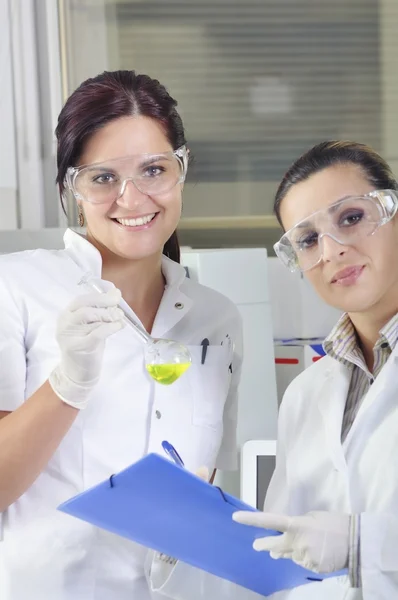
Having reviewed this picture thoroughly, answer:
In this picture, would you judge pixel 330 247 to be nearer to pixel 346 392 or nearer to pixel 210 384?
pixel 346 392

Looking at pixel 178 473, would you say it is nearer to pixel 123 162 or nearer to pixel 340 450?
pixel 340 450

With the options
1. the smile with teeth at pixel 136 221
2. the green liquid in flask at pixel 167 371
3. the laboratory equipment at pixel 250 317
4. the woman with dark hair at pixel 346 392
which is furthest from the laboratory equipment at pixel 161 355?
the laboratory equipment at pixel 250 317

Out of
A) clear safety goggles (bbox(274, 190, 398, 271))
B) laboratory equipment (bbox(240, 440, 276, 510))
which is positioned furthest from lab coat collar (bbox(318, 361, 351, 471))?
laboratory equipment (bbox(240, 440, 276, 510))

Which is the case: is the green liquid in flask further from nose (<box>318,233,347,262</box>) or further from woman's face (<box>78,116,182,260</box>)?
nose (<box>318,233,347,262</box>)

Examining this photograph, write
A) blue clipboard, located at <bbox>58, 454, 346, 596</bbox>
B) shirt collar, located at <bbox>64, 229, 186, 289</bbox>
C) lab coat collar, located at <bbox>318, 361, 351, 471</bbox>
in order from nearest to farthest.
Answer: blue clipboard, located at <bbox>58, 454, 346, 596</bbox>, lab coat collar, located at <bbox>318, 361, 351, 471</bbox>, shirt collar, located at <bbox>64, 229, 186, 289</bbox>

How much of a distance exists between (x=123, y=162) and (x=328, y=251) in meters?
0.41

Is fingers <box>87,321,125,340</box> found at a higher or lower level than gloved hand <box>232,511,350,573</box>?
higher

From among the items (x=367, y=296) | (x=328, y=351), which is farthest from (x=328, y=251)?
(x=328, y=351)

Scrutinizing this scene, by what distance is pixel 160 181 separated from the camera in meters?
1.47

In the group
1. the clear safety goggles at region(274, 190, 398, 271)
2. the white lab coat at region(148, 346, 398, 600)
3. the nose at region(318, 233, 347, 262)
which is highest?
the clear safety goggles at region(274, 190, 398, 271)

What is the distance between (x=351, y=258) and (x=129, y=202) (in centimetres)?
40

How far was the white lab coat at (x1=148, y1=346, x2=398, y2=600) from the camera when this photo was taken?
109 cm

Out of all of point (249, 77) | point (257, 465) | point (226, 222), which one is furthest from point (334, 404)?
point (249, 77)

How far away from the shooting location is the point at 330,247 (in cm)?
127
